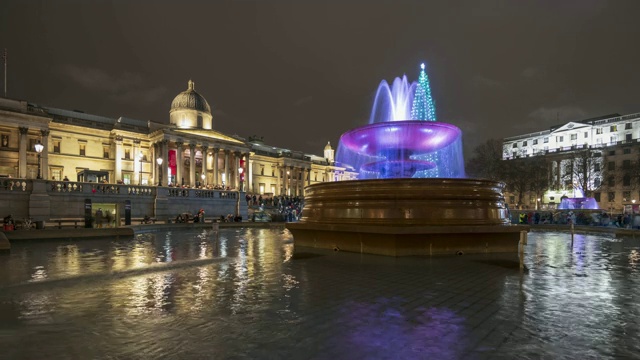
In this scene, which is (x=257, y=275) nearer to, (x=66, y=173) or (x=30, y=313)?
(x=30, y=313)

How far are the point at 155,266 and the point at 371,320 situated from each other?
593 centimetres

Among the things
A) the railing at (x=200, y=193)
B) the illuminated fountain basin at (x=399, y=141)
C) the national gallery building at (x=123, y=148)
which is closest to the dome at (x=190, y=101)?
the national gallery building at (x=123, y=148)

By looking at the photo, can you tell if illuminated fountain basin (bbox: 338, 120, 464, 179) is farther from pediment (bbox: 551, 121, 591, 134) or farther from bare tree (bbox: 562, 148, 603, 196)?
pediment (bbox: 551, 121, 591, 134)

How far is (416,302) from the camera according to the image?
5.22 meters

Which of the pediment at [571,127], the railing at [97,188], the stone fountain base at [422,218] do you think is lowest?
the stone fountain base at [422,218]

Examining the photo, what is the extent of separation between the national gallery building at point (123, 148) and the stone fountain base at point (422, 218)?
113 feet

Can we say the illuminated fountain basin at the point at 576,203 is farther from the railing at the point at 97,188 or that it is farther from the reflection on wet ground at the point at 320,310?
the railing at the point at 97,188

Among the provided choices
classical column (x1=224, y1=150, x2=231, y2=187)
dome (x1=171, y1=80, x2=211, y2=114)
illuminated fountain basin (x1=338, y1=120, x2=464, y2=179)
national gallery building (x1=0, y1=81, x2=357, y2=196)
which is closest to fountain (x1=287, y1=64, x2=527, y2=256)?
Answer: illuminated fountain basin (x1=338, y1=120, x2=464, y2=179)

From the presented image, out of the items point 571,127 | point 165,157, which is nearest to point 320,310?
point 165,157

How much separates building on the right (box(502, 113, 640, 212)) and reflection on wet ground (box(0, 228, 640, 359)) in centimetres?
6243

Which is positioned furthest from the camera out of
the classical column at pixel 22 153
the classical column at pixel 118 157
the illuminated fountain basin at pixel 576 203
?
the classical column at pixel 118 157

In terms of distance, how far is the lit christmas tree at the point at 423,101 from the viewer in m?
31.3

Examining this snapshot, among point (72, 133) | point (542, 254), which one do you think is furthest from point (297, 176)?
point (542, 254)

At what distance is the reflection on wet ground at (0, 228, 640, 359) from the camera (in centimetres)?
351
